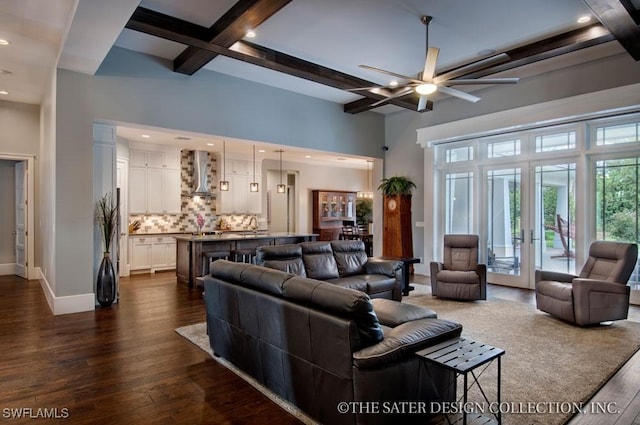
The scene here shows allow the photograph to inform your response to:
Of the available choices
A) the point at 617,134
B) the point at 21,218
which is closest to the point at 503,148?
the point at 617,134

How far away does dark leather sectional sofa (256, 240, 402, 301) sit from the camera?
4863 mm

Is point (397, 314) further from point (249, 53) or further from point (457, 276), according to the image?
point (249, 53)

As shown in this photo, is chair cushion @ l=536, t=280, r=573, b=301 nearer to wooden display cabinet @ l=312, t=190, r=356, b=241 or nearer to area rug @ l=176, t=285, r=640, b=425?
area rug @ l=176, t=285, r=640, b=425

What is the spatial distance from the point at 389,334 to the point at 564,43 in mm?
4550

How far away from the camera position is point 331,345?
2.19 m

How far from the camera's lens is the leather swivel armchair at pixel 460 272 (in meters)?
5.55

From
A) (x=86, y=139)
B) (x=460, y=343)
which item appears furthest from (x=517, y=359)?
(x=86, y=139)

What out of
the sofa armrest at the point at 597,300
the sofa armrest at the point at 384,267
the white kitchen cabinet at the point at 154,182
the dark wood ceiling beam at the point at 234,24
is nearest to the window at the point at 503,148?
the sofa armrest at the point at 597,300

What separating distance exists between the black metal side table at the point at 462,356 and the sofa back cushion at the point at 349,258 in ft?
9.71

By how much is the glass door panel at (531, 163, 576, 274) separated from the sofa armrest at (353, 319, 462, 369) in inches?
187

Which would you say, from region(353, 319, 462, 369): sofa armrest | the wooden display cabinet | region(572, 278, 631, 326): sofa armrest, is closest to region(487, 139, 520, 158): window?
region(572, 278, 631, 326): sofa armrest

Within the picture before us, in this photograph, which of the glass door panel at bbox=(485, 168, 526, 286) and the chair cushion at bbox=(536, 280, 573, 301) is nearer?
the chair cushion at bbox=(536, 280, 573, 301)

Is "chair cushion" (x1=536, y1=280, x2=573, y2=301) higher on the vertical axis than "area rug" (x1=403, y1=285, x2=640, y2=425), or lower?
higher

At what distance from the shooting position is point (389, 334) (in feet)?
7.72
